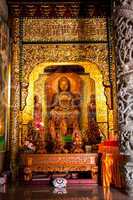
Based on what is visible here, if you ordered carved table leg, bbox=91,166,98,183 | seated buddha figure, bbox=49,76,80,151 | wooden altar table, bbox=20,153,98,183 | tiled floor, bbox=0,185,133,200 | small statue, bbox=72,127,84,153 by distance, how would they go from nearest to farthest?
tiled floor, bbox=0,185,133,200 → carved table leg, bbox=91,166,98,183 → wooden altar table, bbox=20,153,98,183 → small statue, bbox=72,127,84,153 → seated buddha figure, bbox=49,76,80,151

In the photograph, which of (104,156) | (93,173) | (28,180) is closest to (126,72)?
(104,156)

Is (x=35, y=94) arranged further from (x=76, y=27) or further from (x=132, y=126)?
(x=132, y=126)

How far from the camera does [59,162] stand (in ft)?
24.2

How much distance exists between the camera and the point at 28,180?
23.5 ft

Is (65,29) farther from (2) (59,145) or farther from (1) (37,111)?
(2) (59,145)

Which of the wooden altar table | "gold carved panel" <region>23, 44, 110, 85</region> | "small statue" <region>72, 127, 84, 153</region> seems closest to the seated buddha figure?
"small statue" <region>72, 127, 84, 153</region>

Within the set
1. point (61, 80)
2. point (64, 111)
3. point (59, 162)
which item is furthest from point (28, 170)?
point (61, 80)

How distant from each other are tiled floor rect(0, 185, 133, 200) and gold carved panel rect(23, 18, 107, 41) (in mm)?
4384

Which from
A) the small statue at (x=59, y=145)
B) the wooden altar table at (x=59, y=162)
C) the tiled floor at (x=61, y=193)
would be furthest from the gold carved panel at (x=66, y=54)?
the tiled floor at (x=61, y=193)

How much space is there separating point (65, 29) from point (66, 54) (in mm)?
748

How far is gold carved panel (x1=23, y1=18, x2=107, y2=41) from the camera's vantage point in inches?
353

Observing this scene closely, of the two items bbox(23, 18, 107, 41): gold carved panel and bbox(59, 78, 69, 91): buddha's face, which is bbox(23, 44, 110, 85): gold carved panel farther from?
bbox(59, 78, 69, 91): buddha's face

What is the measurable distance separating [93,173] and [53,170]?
36.8 inches

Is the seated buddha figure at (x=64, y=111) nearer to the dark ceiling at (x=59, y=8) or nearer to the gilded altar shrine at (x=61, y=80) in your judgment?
the gilded altar shrine at (x=61, y=80)
